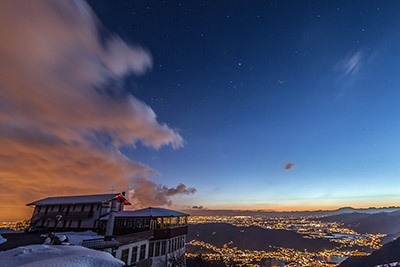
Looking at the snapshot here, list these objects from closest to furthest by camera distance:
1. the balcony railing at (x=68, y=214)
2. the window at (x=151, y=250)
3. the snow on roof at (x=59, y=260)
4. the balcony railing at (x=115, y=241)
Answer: the snow on roof at (x=59, y=260), the balcony railing at (x=115, y=241), the window at (x=151, y=250), the balcony railing at (x=68, y=214)

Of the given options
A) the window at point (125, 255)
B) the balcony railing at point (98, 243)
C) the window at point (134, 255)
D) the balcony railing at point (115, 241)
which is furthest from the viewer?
the window at point (134, 255)

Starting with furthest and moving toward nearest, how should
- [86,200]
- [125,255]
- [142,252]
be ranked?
[86,200] → [142,252] → [125,255]

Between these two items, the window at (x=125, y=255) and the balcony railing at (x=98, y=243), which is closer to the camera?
the balcony railing at (x=98, y=243)

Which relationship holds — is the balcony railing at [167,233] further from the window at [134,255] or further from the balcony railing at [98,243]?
the balcony railing at [98,243]

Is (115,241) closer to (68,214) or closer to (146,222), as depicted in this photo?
(146,222)

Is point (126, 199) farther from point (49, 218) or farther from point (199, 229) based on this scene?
point (199, 229)

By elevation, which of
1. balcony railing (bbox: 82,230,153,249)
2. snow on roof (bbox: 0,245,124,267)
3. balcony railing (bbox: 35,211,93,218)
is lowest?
balcony railing (bbox: 82,230,153,249)

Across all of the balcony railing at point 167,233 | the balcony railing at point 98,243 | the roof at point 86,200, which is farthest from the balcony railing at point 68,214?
the balcony railing at point 98,243

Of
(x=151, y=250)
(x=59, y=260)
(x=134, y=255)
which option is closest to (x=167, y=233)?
(x=151, y=250)

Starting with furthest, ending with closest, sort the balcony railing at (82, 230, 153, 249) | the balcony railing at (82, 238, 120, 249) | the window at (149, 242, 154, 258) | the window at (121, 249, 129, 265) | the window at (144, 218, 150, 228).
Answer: the window at (144, 218, 150, 228)
the window at (149, 242, 154, 258)
the window at (121, 249, 129, 265)
the balcony railing at (82, 230, 153, 249)
the balcony railing at (82, 238, 120, 249)

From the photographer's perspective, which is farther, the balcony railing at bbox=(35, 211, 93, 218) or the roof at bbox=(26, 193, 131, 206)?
the roof at bbox=(26, 193, 131, 206)

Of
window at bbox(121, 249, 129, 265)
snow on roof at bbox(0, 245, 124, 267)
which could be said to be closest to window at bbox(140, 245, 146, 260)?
window at bbox(121, 249, 129, 265)

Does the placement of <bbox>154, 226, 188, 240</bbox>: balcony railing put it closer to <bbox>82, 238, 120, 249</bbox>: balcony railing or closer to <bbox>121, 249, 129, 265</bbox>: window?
<bbox>121, 249, 129, 265</bbox>: window

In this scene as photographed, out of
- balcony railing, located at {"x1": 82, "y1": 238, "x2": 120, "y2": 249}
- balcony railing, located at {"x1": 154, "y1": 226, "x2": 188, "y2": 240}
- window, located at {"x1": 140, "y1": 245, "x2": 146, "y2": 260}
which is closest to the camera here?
balcony railing, located at {"x1": 82, "y1": 238, "x2": 120, "y2": 249}
